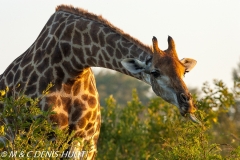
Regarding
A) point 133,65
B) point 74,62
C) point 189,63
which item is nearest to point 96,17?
point 74,62

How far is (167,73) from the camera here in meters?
7.93

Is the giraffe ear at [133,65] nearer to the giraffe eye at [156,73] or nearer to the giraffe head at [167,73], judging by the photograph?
the giraffe head at [167,73]

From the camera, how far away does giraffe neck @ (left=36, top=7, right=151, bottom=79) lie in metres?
8.78

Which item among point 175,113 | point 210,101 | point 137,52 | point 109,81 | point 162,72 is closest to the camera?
point 162,72

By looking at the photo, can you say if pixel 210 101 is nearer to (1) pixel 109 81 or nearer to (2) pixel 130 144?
(2) pixel 130 144

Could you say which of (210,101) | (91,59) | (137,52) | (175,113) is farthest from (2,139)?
(175,113)

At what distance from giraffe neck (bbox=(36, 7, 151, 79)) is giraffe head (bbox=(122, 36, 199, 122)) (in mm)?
436

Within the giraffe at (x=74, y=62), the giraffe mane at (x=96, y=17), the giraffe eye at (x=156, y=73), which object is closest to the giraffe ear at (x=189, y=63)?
the giraffe at (x=74, y=62)

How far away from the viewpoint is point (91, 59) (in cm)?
896

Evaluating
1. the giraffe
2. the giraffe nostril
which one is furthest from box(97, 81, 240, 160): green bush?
the giraffe nostril

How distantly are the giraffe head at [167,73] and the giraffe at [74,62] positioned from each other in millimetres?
168

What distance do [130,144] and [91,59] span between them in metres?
5.34

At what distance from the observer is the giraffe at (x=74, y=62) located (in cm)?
880

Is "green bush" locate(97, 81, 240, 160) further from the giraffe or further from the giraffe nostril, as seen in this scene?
the giraffe nostril
